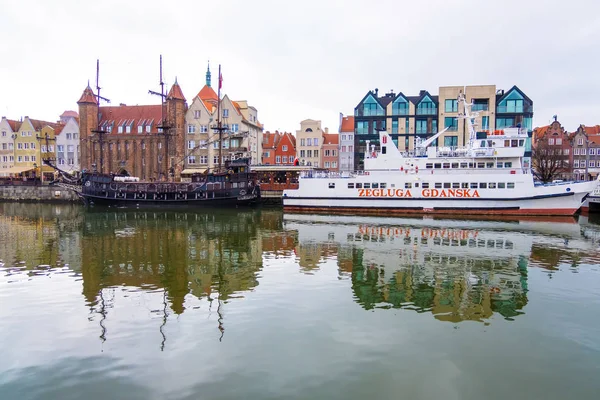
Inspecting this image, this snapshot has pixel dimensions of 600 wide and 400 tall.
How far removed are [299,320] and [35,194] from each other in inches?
2385

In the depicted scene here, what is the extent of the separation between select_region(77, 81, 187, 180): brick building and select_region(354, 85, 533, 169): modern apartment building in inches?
1023

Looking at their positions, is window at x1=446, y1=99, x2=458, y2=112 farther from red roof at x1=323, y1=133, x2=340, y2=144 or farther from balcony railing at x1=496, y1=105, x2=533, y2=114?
red roof at x1=323, y1=133, x2=340, y2=144

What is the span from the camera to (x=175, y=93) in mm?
61969

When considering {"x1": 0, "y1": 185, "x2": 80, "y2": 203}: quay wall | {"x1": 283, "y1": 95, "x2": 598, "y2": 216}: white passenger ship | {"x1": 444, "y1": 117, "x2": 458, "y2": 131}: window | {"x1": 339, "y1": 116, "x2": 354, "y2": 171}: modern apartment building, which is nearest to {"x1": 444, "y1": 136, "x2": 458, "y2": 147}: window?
{"x1": 444, "y1": 117, "x2": 458, "y2": 131}: window

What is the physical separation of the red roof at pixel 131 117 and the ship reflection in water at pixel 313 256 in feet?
111

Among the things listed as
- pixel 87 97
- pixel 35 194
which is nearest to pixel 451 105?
pixel 87 97

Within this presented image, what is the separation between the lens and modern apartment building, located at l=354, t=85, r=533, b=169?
2276 inches

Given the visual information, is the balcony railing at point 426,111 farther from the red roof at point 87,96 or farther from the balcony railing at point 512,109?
the red roof at point 87,96

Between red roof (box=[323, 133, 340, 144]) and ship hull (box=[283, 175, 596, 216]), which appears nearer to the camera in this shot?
ship hull (box=[283, 175, 596, 216])

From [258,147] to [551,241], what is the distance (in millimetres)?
51017

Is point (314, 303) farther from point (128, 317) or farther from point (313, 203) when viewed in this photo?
point (313, 203)

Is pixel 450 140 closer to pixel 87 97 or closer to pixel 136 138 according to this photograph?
pixel 136 138

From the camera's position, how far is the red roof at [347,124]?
219ft

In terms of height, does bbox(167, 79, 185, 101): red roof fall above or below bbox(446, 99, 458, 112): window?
above
